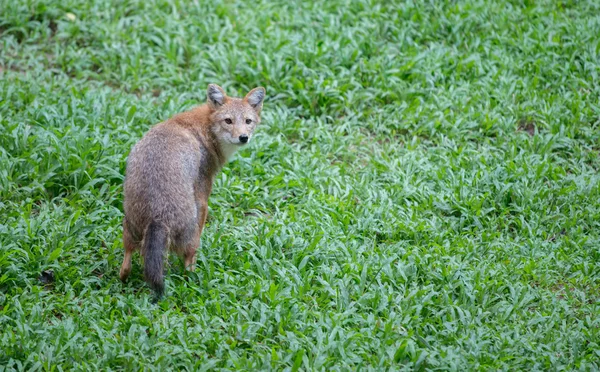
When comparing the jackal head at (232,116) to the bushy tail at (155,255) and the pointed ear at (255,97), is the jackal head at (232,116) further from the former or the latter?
the bushy tail at (155,255)

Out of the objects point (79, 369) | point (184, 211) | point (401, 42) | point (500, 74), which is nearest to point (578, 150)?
point (500, 74)

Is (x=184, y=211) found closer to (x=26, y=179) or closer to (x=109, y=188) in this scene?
(x=109, y=188)

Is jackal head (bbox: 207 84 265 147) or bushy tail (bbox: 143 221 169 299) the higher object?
jackal head (bbox: 207 84 265 147)

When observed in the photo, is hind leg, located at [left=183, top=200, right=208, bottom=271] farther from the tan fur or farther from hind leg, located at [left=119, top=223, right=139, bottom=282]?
hind leg, located at [left=119, top=223, right=139, bottom=282]

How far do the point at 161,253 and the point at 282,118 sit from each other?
11.4 ft

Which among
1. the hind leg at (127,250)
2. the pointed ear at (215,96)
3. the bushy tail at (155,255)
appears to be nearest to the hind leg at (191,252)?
the bushy tail at (155,255)

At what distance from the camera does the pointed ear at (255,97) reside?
764 centimetres

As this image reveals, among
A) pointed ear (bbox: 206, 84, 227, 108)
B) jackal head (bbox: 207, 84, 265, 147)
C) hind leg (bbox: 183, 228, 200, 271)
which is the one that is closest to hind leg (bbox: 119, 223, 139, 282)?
hind leg (bbox: 183, 228, 200, 271)

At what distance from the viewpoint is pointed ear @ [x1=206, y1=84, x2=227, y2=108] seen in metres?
7.41

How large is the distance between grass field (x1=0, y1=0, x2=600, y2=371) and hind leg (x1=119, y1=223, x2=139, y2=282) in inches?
5.2

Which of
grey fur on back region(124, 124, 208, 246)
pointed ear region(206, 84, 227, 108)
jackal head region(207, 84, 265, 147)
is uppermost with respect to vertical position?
pointed ear region(206, 84, 227, 108)

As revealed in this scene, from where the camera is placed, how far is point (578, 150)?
871cm

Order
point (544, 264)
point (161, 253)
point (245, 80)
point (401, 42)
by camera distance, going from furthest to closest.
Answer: point (401, 42) < point (245, 80) < point (544, 264) < point (161, 253)

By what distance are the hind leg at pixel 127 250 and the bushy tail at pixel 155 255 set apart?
33cm
